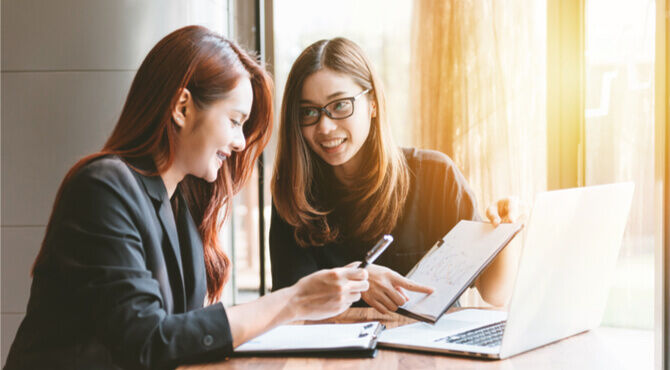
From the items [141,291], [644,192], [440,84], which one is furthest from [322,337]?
[440,84]

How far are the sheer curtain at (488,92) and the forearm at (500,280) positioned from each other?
811mm

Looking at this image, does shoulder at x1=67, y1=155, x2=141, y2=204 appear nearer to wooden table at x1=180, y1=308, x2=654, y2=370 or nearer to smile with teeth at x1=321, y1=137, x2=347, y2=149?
wooden table at x1=180, y1=308, x2=654, y2=370

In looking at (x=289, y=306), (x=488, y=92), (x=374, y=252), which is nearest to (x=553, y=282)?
(x=374, y=252)

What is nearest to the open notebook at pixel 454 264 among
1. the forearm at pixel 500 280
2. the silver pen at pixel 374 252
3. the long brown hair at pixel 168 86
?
the silver pen at pixel 374 252

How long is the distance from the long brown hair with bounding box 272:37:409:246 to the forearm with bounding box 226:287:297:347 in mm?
681

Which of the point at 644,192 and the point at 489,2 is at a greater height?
the point at 489,2

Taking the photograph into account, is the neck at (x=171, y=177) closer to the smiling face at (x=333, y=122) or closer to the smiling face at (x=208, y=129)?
the smiling face at (x=208, y=129)

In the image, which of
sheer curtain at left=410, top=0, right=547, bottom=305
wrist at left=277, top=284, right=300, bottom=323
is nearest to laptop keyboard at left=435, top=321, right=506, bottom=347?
wrist at left=277, top=284, right=300, bottom=323

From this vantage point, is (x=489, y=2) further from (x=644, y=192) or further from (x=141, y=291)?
(x=141, y=291)

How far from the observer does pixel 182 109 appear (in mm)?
1304

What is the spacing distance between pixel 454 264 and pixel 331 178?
744 millimetres

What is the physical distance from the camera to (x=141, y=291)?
1.04 meters

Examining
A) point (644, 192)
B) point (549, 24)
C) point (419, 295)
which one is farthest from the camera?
point (549, 24)

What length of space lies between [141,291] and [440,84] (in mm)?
1690
